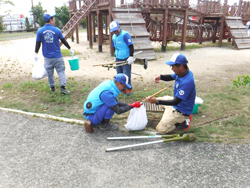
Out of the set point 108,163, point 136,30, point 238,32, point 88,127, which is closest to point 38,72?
point 88,127

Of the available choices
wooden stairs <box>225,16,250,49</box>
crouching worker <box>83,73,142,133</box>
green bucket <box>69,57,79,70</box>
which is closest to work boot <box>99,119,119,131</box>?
crouching worker <box>83,73,142,133</box>

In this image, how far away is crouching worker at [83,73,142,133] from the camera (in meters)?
3.27

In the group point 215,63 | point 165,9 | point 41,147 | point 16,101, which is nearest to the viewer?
point 41,147

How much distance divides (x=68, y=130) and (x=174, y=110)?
6.22 feet

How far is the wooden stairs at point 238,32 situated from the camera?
42.0ft

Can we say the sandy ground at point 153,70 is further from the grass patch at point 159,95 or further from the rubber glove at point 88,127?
the rubber glove at point 88,127

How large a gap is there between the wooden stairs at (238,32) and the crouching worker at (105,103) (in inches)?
463

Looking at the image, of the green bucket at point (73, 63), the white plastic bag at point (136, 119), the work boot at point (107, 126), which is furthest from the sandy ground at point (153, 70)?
the white plastic bag at point (136, 119)

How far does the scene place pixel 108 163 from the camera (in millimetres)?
2852

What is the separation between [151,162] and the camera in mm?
2861

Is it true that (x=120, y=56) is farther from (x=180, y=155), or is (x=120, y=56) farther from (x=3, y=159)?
(x=3, y=159)

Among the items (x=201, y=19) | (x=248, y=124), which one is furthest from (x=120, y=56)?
(x=201, y=19)

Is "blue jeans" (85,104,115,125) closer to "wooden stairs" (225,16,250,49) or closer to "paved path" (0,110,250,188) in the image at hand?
"paved path" (0,110,250,188)

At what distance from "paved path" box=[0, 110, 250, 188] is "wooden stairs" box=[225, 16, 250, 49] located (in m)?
11.6
